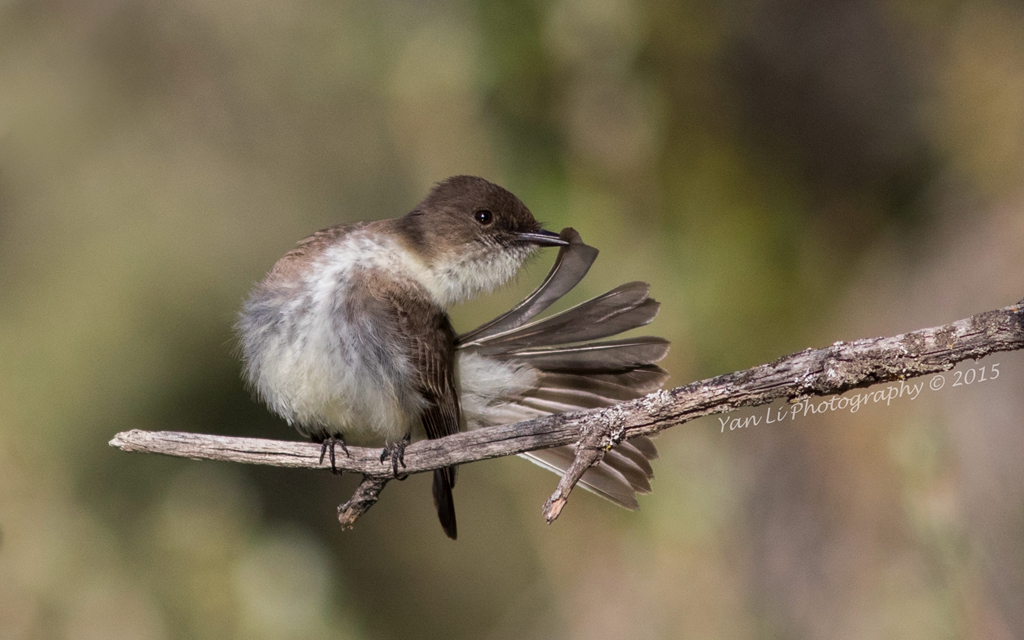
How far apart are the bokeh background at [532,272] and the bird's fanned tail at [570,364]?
326 mm

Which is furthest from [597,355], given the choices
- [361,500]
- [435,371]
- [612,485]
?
[361,500]

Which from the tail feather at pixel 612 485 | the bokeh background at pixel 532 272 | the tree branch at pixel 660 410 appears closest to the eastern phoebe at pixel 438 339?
the tail feather at pixel 612 485

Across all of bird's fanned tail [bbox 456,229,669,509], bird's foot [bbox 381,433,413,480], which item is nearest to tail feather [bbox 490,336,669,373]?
bird's fanned tail [bbox 456,229,669,509]

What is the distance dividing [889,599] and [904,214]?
10.7 ft

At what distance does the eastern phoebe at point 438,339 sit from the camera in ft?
10.9

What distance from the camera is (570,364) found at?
12.0ft

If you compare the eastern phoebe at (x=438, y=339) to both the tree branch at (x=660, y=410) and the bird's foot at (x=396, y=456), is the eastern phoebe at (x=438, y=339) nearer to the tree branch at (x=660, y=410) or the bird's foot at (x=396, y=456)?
the bird's foot at (x=396, y=456)

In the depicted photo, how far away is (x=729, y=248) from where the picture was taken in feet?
14.9

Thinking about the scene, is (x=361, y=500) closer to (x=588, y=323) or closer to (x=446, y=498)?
(x=446, y=498)

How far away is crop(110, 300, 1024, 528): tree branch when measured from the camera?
2.13 metres

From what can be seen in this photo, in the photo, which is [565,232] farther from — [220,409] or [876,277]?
[220,409]

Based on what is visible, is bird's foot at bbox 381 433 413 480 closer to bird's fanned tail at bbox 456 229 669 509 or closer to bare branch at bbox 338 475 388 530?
bare branch at bbox 338 475 388 530

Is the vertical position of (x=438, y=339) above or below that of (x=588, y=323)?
below

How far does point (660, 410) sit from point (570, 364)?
1.21 m
